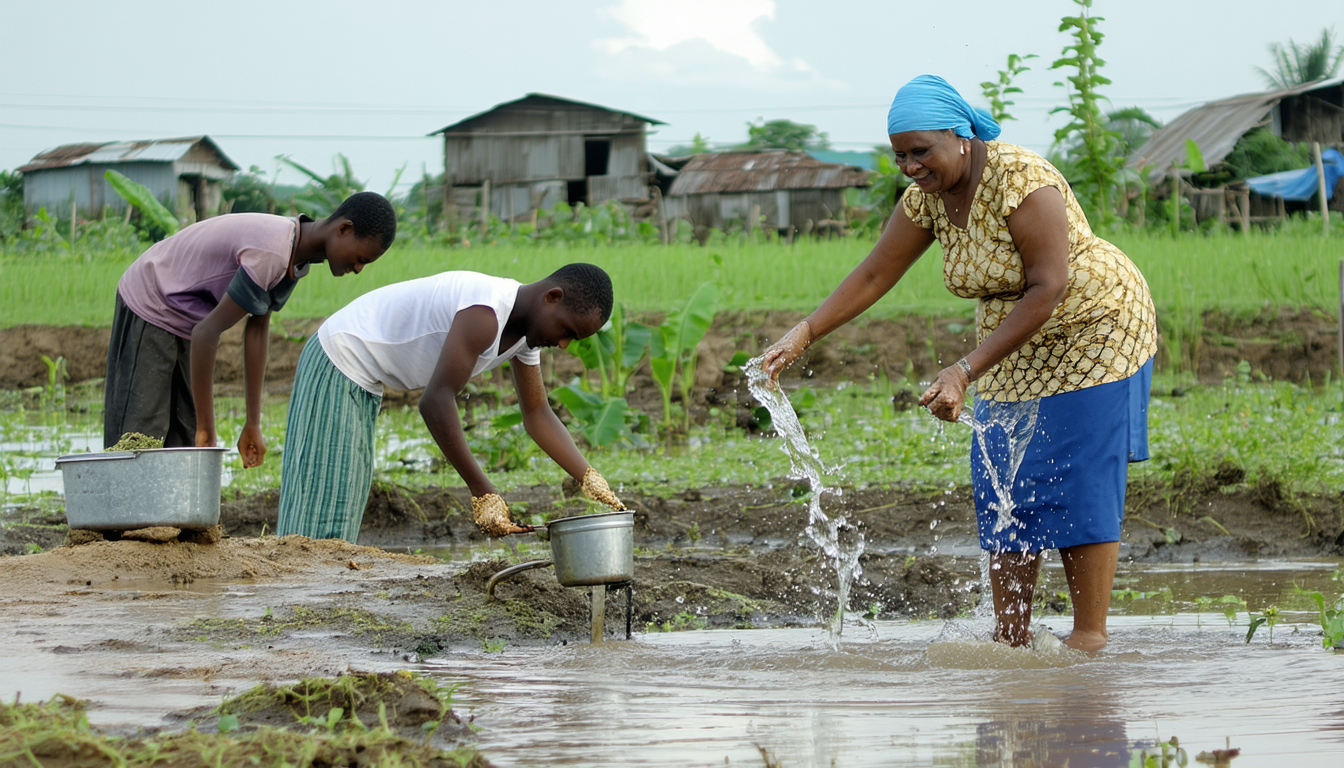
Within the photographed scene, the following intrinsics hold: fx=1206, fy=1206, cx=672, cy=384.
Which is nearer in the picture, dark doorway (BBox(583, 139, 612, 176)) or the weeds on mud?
the weeds on mud

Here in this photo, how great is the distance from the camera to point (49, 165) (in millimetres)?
28672

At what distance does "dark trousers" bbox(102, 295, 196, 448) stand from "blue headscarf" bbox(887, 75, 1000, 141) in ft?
9.28

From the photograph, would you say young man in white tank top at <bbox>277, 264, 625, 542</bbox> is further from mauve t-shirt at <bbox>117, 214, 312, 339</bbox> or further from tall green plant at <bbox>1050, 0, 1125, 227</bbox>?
tall green plant at <bbox>1050, 0, 1125, 227</bbox>

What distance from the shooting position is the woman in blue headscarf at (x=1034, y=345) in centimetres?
299

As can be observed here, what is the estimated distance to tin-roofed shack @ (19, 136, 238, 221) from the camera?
28688 millimetres

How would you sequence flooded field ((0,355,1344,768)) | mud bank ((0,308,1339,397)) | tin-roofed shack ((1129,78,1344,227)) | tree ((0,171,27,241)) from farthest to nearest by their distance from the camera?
1. tree ((0,171,27,241))
2. tin-roofed shack ((1129,78,1344,227))
3. mud bank ((0,308,1339,397))
4. flooded field ((0,355,1344,768))

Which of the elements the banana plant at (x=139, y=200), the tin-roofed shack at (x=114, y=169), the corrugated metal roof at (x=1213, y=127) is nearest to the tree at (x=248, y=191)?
the tin-roofed shack at (x=114, y=169)

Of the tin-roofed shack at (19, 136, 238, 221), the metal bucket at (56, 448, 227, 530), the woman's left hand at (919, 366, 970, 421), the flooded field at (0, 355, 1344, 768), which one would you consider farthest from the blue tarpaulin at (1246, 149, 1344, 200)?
the tin-roofed shack at (19, 136, 238, 221)

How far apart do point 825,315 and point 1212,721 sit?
1.50 meters

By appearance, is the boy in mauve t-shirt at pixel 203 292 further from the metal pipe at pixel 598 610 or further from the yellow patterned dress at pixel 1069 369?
the yellow patterned dress at pixel 1069 369

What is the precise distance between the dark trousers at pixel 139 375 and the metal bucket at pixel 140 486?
0.98 ft

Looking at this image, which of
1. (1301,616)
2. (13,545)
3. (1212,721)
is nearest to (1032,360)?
(1212,721)

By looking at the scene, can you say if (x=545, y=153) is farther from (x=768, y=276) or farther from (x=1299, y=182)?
(x=768, y=276)

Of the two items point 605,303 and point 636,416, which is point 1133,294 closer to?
point 605,303
